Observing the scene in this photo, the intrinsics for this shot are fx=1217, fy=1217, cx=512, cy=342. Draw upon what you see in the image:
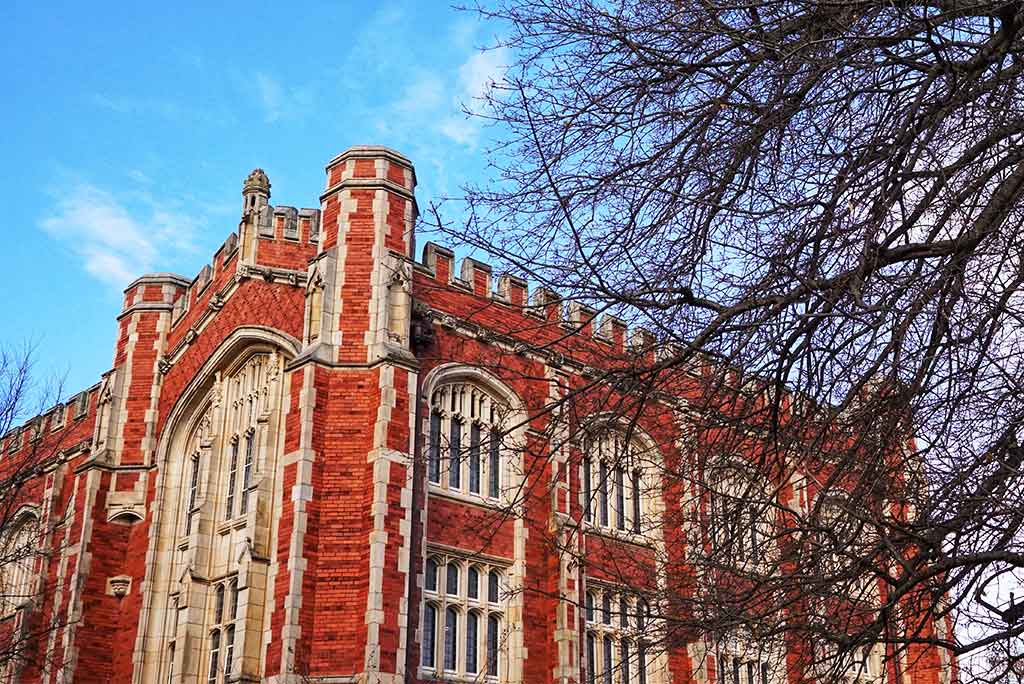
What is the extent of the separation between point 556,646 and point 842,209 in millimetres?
13223

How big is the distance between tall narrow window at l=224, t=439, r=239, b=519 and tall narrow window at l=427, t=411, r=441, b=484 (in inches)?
133

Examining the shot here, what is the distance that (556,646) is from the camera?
1898cm

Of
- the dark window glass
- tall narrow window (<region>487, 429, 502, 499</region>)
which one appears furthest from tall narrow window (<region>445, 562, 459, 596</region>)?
the dark window glass

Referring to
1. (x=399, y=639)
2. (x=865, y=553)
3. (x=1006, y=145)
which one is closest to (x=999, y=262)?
(x=1006, y=145)

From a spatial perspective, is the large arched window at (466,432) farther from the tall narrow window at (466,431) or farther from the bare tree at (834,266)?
the bare tree at (834,266)

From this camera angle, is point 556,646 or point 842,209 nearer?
point 842,209

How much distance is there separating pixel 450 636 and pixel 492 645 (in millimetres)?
854

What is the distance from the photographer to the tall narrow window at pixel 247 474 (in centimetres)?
1927

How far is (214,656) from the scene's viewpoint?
1861 centimetres

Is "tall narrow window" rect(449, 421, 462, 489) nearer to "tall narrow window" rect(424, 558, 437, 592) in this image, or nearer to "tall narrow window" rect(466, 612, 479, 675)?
"tall narrow window" rect(424, 558, 437, 592)

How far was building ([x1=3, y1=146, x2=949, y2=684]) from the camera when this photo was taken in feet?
55.2

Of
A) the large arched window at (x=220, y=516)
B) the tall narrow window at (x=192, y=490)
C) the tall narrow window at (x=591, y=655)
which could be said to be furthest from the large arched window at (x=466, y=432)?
the tall narrow window at (x=192, y=490)

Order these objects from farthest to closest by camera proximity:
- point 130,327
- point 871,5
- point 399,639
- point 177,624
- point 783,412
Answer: point 130,327, point 177,624, point 399,639, point 783,412, point 871,5

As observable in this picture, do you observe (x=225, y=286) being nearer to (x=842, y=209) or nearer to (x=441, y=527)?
(x=441, y=527)
